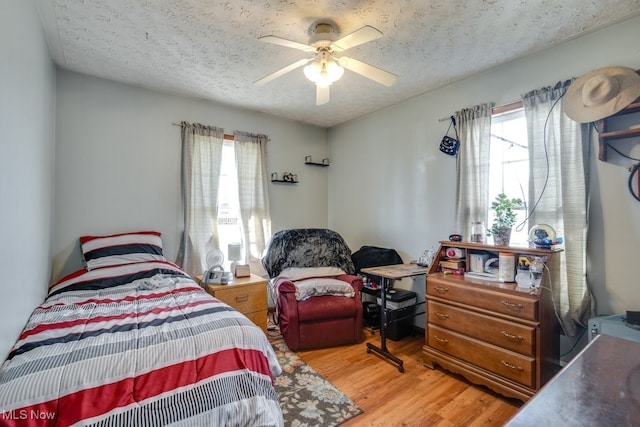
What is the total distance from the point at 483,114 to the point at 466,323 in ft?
5.97

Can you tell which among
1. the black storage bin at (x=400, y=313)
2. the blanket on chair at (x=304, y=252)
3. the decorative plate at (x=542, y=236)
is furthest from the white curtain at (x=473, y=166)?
the blanket on chair at (x=304, y=252)

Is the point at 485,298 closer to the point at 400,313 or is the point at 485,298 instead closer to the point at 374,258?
the point at 400,313

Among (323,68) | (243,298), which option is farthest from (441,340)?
(323,68)

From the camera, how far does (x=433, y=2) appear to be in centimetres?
177

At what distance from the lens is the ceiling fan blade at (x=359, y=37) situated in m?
1.60

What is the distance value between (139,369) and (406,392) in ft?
5.75

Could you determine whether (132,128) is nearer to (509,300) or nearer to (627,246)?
(509,300)

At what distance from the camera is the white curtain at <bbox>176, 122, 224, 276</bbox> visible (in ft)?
10.3

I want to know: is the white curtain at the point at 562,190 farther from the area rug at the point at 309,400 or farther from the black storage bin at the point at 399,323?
the area rug at the point at 309,400

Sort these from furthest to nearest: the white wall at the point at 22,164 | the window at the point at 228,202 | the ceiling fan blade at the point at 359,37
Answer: the window at the point at 228,202, the ceiling fan blade at the point at 359,37, the white wall at the point at 22,164

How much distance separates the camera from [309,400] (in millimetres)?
1959

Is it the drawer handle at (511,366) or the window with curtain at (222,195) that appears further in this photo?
the window with curtain at (222,195)

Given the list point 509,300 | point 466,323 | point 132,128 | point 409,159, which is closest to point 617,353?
point 509,300

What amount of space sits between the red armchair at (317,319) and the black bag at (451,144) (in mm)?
1715
